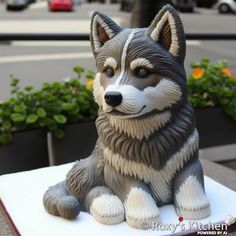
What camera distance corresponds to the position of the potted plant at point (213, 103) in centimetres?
328

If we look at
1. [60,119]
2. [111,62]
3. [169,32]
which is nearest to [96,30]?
[111,62]

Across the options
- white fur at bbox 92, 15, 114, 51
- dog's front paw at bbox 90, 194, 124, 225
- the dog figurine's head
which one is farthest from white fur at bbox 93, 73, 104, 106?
dog's front paw at bbox 90, 194, 124, 225

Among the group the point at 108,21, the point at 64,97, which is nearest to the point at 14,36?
the point at 64,97

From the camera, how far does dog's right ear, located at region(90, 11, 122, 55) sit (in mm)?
1716

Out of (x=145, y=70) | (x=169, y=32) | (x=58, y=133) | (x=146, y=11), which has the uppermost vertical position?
(x=169, y=32)

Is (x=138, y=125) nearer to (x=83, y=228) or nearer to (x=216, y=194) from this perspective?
(x=83, y=228)

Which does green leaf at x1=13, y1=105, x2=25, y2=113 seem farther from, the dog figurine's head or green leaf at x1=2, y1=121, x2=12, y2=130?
the dog figurine's head

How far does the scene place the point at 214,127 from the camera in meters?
3.36

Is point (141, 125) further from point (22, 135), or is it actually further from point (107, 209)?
point (22, 135)

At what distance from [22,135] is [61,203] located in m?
1.13

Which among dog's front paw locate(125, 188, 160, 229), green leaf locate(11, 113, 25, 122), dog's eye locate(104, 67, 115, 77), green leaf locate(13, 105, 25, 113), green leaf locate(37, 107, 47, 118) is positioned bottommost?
green leaf locate(11, 113, 25, 122)

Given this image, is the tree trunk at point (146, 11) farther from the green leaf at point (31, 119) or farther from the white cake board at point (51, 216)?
the white cake board at point (51, 216)

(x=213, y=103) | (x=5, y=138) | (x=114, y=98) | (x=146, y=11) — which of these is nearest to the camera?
(x=114, y=98)

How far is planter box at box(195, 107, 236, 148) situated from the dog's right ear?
5.39 feet
